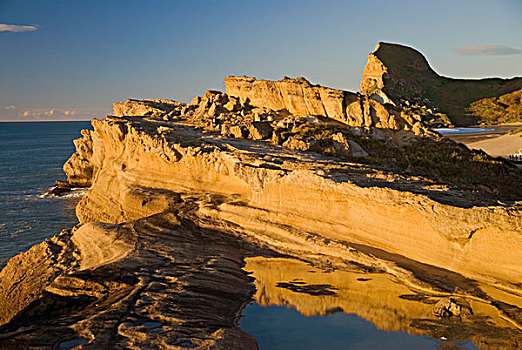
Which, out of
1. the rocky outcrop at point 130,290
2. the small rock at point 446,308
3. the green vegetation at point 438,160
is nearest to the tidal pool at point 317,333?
the rocky outcrop at point 130,290

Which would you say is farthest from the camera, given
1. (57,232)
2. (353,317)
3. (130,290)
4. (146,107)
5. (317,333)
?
(146,107)

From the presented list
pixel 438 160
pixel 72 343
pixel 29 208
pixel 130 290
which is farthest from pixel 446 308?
pixel 29 208

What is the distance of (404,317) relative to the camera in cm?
1155

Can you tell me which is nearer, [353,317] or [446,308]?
[446,308]

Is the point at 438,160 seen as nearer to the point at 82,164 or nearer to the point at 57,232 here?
the point at 57,232

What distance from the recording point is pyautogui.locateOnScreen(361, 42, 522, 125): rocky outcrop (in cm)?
9394

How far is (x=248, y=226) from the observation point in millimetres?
17766

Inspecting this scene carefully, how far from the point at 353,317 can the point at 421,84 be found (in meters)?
100

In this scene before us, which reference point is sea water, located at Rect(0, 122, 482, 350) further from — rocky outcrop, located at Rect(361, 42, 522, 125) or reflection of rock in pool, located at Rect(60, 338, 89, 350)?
rocky outcrop, located at Rect(361, 42, 522, 125)

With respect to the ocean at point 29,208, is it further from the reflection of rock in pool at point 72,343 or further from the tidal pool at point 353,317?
the tidal pool at point 353,317

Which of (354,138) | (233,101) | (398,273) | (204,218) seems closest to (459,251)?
(398,273)

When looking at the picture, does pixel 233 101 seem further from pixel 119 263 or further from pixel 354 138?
pixel 119 263

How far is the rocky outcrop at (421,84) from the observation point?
9394 centimetres

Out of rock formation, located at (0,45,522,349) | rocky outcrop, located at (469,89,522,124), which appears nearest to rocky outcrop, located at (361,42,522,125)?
rocky outcrop, located at (469,89,522,124)
